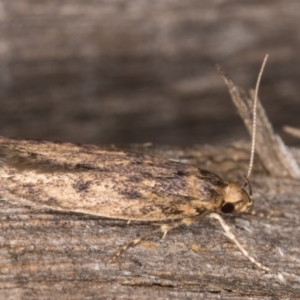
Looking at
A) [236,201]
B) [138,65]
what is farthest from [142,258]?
[138,65]

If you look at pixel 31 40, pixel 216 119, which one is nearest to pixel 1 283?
pixel 31 40

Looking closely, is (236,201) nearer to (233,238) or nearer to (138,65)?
(233,238)

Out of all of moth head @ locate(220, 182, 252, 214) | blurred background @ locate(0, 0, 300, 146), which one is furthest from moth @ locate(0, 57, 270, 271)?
blurred background @ locate(0, 0, 300, 146)

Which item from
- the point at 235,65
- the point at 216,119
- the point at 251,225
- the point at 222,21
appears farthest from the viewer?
the point at 216,119

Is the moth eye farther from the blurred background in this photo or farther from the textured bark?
the blurred background

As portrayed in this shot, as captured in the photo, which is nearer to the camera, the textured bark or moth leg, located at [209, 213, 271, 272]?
the textured bark

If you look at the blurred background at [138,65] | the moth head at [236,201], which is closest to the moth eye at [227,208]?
the moth head at [236,201]

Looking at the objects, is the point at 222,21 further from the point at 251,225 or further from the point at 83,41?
the point at 251,225
